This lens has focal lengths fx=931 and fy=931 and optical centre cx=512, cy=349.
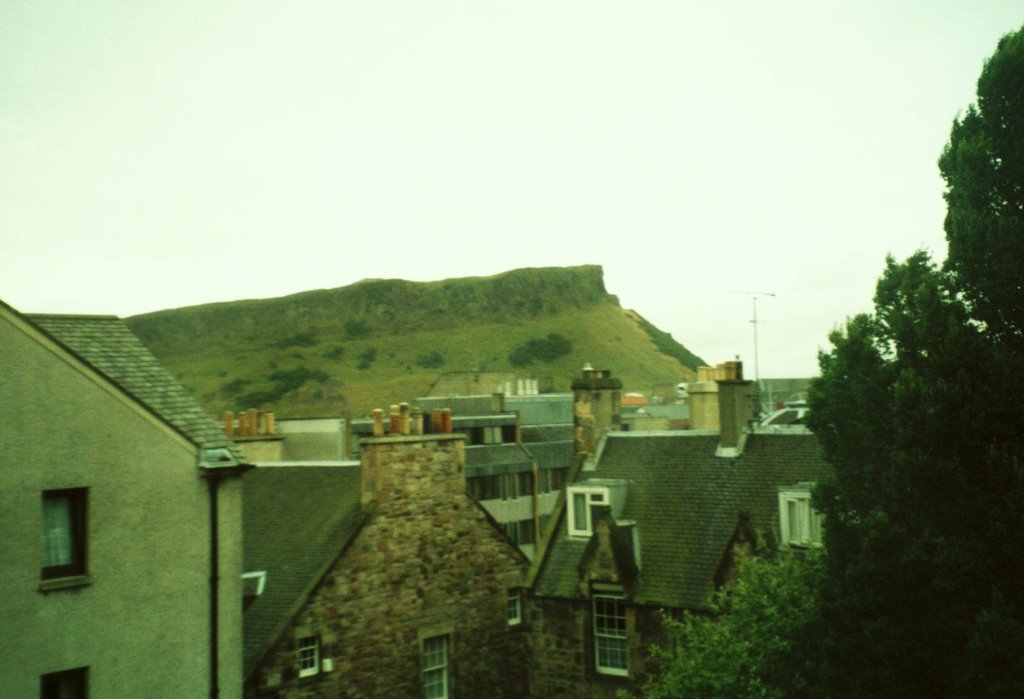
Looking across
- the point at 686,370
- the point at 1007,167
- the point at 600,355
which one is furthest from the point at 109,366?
the point at 686,370

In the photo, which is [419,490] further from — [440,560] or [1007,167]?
[1007,167]

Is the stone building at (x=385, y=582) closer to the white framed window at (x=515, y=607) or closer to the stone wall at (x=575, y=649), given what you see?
the white framed window at (x=515, y=607)

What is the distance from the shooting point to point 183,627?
16.7 metres

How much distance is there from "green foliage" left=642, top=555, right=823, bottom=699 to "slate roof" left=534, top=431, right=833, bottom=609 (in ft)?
11.5

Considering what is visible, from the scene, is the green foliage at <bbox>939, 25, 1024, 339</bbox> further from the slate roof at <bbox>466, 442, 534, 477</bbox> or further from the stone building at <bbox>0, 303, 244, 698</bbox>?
the slate roof at <bbox>466, 442, 534, 477</bbox>

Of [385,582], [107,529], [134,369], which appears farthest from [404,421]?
[107,529]

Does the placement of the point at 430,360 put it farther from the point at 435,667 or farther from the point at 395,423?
the point at 435,667

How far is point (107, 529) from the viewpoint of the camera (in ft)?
52.3

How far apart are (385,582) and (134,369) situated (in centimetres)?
943

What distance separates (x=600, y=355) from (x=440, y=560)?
161 m

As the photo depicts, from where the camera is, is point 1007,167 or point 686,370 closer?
point 1007,167

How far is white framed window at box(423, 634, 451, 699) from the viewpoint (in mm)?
25406

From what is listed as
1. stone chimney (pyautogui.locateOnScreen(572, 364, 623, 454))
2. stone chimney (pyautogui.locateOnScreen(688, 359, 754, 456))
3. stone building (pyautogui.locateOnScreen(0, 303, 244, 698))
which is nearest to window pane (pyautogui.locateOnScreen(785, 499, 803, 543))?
stone chimney (pyautogui.locateOnScreen(688, 359, 754, 456))

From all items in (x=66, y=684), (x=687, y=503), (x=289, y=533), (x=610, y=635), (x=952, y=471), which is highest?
(x=952, y=471)
